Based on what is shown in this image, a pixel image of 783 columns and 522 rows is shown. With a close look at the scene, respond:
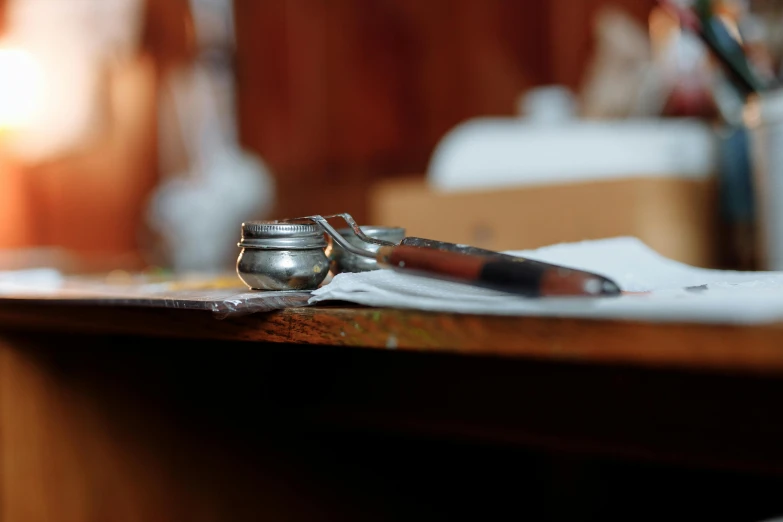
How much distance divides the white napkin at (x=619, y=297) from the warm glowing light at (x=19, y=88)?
3743 mm

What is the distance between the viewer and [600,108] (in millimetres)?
1486

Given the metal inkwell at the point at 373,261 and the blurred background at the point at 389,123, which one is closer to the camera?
the metal inkwell at the point at 373,261

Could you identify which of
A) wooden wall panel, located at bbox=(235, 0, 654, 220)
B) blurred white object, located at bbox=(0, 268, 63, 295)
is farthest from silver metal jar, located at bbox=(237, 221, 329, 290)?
wooden wall panel, located at bbox=(235, 0, 654, 220)

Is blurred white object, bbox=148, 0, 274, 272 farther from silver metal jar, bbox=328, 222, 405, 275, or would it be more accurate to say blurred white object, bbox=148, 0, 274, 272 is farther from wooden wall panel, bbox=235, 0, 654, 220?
silver metal jar, bbox=328, 222, 405, 275

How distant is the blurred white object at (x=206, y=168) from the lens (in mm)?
2648

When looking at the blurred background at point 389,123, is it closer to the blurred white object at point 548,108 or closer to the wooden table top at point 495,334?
the blurred white object at point 548,108

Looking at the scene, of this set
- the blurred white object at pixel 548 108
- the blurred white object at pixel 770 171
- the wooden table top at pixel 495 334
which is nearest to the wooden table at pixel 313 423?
the wooden table top at pixel 495 334

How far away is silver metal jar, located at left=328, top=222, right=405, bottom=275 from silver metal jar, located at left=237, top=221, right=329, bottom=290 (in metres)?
0.04

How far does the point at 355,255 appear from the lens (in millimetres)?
555

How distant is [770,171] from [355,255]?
60 cm

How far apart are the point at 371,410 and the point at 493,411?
0.15 metres

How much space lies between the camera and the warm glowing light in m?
3.66

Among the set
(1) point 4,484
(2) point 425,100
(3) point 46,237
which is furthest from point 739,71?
(3) point 46,237

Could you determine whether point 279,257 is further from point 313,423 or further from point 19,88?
point 19,88
